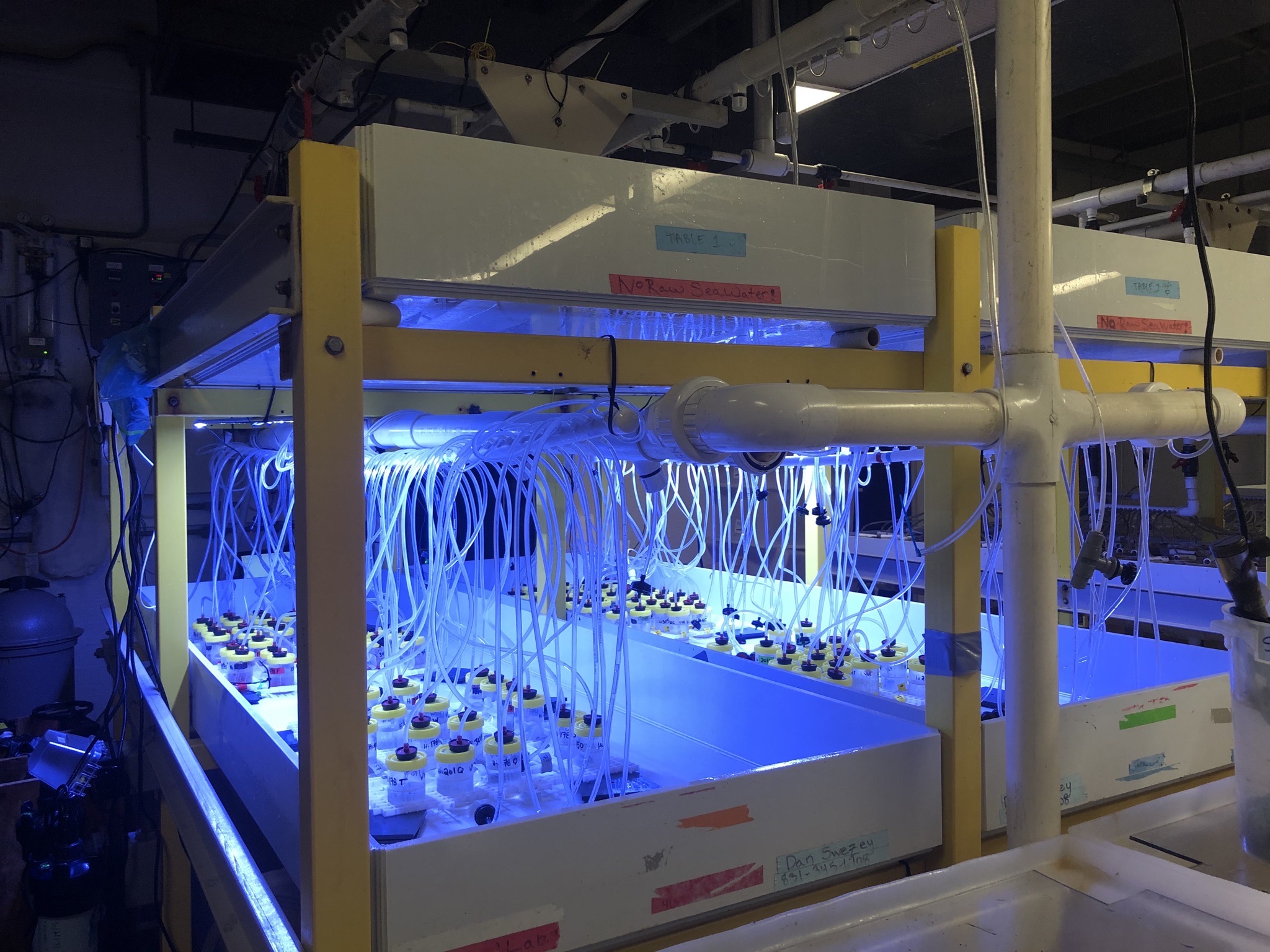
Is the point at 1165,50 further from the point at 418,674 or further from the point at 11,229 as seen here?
the point at 11,229

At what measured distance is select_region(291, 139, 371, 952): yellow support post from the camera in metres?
0.80

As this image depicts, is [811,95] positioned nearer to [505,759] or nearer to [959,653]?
[959,653]

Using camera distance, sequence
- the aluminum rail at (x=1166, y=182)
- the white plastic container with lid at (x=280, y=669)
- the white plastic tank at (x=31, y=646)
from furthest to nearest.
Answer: the white plastic tank at (x=31, y=646), the aluminum rail at (x=1166, y=182), the white plastic container with lid at (x=280, y=669)

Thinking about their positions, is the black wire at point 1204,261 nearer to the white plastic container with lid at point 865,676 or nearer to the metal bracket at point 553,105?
the metal bracket at point 553,105

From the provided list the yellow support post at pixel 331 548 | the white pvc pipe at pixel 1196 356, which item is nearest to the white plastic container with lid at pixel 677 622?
the white pvc pipe at pixel 1196 356

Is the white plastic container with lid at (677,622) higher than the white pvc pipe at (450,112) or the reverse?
the reverse

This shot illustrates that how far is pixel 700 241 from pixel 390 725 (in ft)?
3.07

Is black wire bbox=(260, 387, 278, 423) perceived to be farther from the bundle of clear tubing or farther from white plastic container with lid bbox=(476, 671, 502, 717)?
white plastic container with lid bbox=(476, 671, 502, 717)

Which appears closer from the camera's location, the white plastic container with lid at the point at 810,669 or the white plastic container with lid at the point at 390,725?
the white plastic container with lid at the point at 390,725

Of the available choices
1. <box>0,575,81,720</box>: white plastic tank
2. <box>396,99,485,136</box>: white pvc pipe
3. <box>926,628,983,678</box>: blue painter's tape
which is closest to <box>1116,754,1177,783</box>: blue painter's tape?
<box>926,628,983,678</box>: blue painter's tape

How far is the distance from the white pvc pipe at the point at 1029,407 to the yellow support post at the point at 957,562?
0.16 m

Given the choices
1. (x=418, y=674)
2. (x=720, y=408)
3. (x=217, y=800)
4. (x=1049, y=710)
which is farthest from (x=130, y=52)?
(x=1049, y=710)

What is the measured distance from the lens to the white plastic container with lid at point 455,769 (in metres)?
1.28

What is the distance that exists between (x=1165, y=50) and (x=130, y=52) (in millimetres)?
3765
